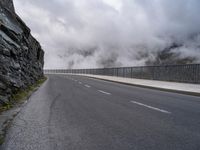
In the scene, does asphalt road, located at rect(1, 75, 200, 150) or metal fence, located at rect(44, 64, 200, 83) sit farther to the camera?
metal fence, located at rect(44, 64, 200, 83)

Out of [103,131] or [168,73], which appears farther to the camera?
[168,73]

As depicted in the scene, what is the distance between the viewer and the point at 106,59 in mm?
99562

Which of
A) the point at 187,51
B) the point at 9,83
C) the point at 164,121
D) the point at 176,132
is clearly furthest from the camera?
the point at 187,51

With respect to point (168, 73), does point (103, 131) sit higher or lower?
lower

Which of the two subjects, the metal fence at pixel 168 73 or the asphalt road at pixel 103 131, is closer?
the asphalt road at pixel 103 131

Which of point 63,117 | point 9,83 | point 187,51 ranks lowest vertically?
point 63,117

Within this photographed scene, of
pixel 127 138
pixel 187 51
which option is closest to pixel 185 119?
pixel 127 138

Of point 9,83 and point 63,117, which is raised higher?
point 9,83

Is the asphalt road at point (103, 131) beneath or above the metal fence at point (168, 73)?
beneath

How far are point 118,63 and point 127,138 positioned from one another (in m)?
90.2

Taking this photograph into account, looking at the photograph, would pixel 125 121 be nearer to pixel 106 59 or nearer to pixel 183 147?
pixel 183 147

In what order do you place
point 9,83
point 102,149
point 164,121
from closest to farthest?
1. point 102,149
2. point 164,121
3. point 9,83

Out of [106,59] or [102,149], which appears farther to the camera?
[106,59]

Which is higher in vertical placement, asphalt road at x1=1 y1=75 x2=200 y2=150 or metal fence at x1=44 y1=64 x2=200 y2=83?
metal fence at x1=44 y1=64 x2=200 y2=83
